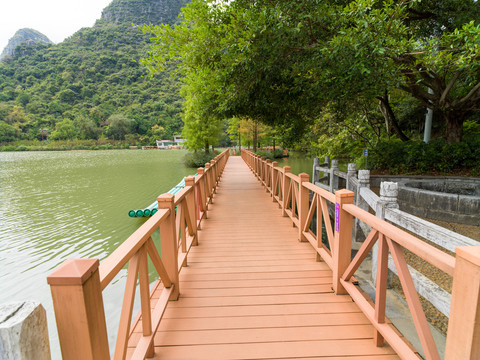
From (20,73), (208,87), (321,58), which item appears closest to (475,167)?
(321,58)

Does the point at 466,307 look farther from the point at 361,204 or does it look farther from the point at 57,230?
the point at 57,230

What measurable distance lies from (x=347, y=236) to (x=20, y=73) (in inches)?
4890

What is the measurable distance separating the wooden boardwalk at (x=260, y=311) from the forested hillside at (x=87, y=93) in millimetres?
72245

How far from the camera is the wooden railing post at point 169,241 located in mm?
2514

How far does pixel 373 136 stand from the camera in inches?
666

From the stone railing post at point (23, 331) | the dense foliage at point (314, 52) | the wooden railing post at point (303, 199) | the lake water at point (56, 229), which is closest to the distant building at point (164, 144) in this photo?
the lake water at point (56, 229)

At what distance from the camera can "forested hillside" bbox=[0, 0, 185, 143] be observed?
7369cm

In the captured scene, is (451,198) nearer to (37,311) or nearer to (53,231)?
(37,311)

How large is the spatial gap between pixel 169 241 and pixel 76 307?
1548 mm

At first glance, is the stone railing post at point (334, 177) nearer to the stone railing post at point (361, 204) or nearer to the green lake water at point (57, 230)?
the stone railing post at point (361, 204)

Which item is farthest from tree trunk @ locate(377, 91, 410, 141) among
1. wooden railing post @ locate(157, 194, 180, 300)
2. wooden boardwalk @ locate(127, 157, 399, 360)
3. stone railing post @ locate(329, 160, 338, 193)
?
wooden railing post @ locate(157, 194, 180, 300)

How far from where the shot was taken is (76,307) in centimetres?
105

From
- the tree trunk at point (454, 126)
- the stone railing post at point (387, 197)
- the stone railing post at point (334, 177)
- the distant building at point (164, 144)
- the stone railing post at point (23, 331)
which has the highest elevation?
the tree trunk at point (454, 126)

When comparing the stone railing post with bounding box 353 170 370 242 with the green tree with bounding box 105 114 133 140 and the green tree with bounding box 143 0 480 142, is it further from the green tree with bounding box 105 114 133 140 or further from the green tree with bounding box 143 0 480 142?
the green tree with bounding box 105 114 133 140
